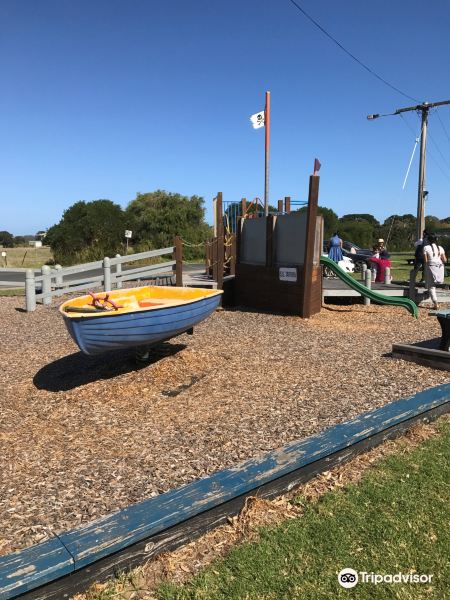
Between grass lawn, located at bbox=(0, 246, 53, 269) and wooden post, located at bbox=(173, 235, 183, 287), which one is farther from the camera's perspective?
grass lawn, located at bbox=(0, 246, 53, 269)

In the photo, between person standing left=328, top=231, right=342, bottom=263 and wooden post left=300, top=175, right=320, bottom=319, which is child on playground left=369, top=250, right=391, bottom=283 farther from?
wooden post left=300, top=175, right=320, bottom=319

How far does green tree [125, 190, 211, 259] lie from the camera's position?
3531 cm

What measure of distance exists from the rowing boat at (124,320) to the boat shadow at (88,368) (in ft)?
1.43

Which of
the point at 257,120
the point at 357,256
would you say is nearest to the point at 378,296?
the point at 257,120

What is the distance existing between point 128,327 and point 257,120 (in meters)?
10.4

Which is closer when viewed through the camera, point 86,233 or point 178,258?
point 178,258

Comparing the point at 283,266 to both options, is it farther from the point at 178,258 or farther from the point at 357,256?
the point at 357,256

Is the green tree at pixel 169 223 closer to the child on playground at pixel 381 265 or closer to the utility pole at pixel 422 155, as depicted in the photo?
the utility pole at pixel 422 155

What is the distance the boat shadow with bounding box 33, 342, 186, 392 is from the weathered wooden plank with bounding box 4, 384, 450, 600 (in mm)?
2875

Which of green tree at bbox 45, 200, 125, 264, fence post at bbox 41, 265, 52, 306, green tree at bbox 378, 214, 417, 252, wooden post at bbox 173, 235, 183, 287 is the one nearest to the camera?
fence post at bbox 41, 265, 52, 306

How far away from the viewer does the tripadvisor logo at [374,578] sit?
7.75ft

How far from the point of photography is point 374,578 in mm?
2389

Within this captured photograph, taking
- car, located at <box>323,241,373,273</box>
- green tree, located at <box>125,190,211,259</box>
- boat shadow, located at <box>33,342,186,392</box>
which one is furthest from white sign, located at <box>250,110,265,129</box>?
green tree, located at <box>125,190,211,259</box>

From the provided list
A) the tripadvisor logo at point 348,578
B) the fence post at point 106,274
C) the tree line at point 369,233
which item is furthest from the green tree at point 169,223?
the tripadvisor logo at point 348,578
